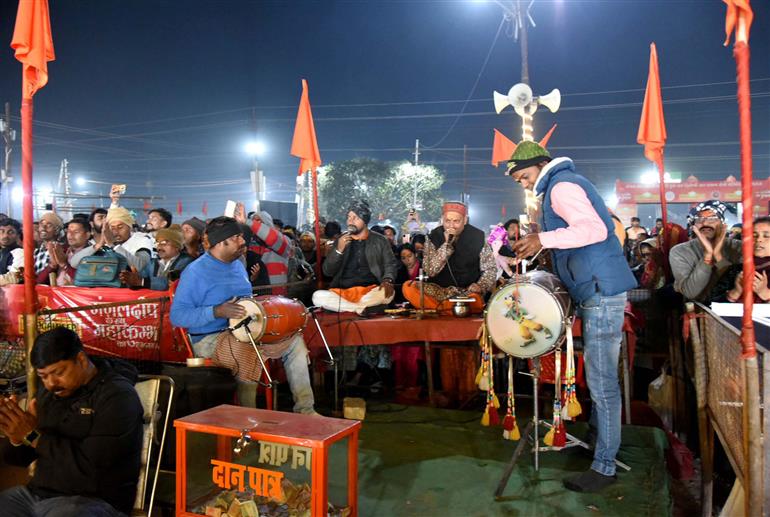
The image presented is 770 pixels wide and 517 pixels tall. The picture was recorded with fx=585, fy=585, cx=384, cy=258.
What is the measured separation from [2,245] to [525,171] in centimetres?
696

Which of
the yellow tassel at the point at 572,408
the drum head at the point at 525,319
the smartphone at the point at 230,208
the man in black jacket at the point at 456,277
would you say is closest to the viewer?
the drum head at the point at 525,319

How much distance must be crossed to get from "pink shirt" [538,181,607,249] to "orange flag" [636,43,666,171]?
335cm

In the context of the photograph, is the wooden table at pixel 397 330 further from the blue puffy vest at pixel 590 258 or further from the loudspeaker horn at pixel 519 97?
the loudspeaker horn at pixel 519 97

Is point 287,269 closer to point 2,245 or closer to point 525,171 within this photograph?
point 2,245

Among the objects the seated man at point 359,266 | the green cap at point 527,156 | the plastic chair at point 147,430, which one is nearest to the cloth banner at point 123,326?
the seated man at point 359,266

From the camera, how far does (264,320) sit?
4.50m

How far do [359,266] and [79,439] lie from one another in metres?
4.02

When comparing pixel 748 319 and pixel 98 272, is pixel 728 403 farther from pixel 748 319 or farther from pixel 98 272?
pixel 98 272

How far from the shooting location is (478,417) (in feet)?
18.1

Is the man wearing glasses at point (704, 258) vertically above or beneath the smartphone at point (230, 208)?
beneath

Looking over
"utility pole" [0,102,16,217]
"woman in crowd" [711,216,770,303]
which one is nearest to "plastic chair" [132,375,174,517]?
"woman in crowd" [711,216,770,303]

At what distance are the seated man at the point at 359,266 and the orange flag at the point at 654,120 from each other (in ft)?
10.5

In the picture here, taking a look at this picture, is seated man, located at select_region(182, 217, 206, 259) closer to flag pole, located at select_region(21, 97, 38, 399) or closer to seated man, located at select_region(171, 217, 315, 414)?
seated man, located at select_region(171, 217, 315, 414)

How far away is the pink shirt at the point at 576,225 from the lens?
12.3ft
